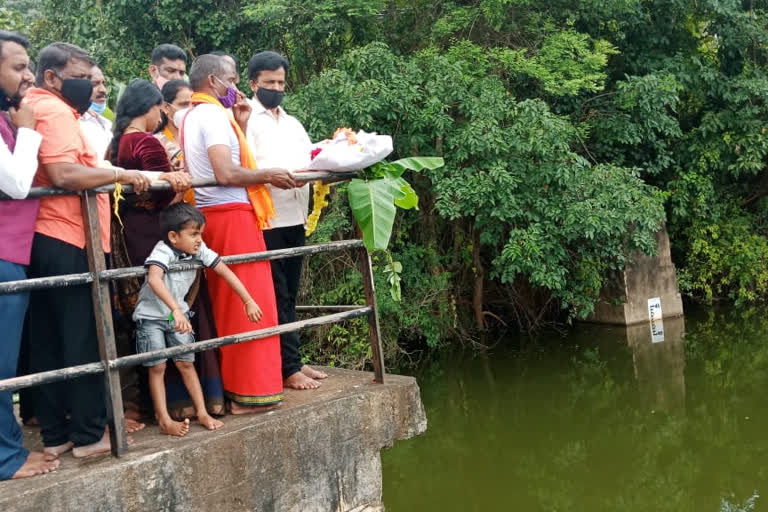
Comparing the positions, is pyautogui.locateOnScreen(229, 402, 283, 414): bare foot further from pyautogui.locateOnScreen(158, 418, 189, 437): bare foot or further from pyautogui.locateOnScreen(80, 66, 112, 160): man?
pyautogui.locateOnScreen(80, 66, 112, 160): man

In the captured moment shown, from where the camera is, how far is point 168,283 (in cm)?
290

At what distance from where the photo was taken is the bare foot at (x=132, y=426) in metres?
2.98

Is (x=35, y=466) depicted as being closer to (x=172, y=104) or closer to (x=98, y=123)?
(x=98, y=123)

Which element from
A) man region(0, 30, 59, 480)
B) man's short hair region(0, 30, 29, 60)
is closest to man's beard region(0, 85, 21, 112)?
man region(0, 30, 59, 480)

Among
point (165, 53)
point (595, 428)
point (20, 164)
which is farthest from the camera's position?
point (595, 428)

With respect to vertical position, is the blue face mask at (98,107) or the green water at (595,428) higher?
the blue face mask at (98,107)

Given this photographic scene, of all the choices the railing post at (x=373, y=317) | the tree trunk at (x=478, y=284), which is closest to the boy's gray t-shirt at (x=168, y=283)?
the railing post at (x=373, y=317)

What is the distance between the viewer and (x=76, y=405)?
107 inches

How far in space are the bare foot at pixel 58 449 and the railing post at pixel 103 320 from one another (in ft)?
0.75

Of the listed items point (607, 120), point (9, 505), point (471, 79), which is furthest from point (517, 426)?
point (9, 505)

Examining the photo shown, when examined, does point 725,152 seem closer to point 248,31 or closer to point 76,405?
point 248,31

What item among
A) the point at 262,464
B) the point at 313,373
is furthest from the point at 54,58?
the point at 313,373

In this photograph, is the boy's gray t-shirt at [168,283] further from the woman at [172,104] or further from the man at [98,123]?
the woman at [172,104]

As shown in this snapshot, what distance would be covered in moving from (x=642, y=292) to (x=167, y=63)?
7.89 m
